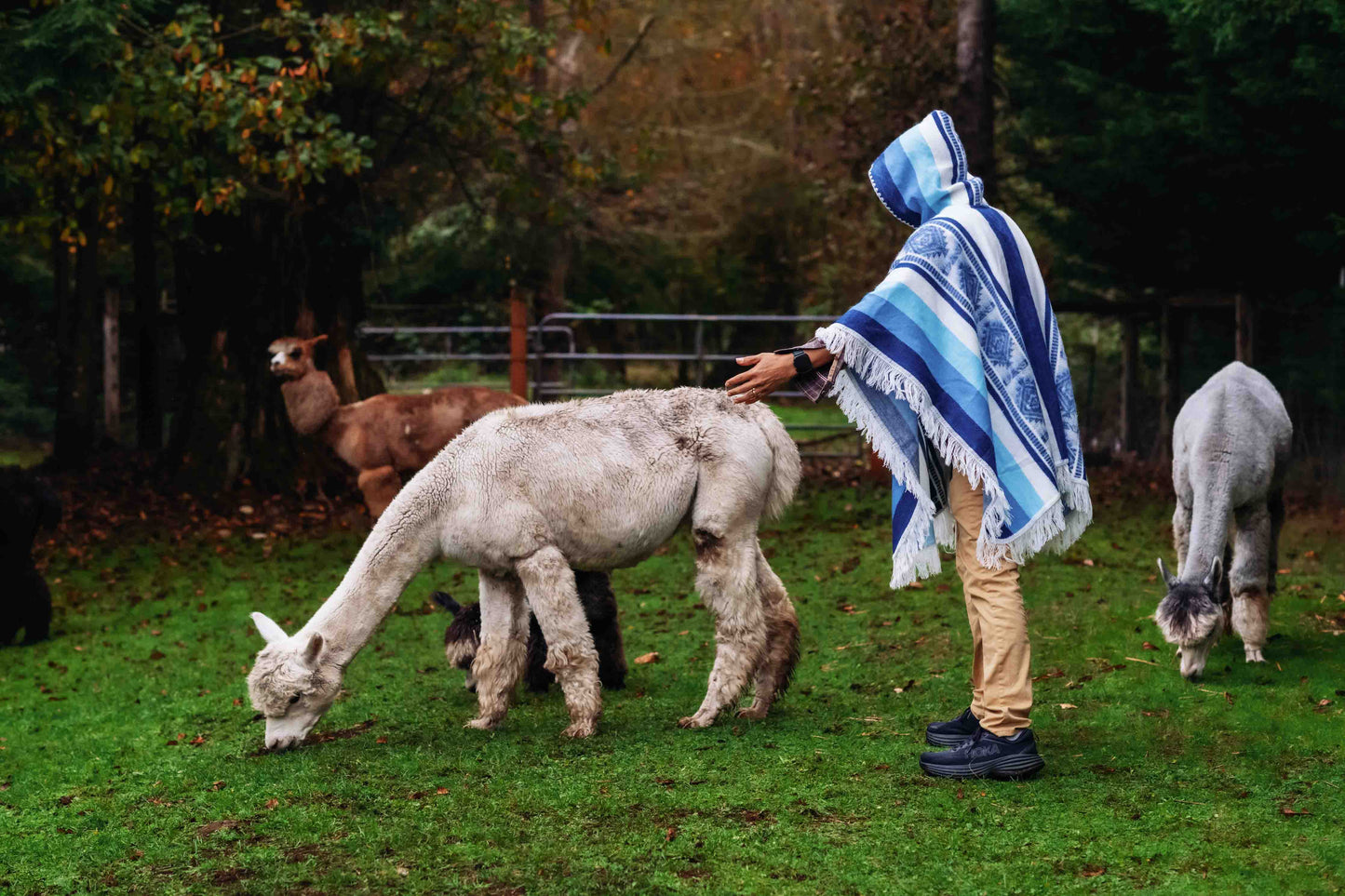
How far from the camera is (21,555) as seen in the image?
9156mm

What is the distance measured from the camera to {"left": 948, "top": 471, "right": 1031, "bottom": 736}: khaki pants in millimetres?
4871

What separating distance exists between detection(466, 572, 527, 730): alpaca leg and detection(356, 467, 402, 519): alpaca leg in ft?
17.5

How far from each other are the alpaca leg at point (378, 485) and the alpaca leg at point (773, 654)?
586cm

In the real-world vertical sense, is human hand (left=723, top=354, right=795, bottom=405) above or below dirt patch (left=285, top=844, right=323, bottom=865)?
above

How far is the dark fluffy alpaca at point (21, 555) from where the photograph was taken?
905cm

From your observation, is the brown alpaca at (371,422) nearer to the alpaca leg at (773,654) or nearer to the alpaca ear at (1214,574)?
the alpaca leg at (773,654)

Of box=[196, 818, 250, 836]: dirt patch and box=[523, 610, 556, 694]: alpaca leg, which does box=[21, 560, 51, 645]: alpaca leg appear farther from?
box=[196, 818, 250, 836]: dirt patch

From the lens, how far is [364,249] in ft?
50.0

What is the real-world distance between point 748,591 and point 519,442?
4.07 feet

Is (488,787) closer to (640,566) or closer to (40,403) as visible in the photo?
(640,566)

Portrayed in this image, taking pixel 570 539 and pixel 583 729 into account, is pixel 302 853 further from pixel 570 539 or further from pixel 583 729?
pixel 570 539

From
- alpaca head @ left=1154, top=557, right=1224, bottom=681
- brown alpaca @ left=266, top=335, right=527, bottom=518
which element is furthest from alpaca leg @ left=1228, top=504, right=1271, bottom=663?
brown alpaca @ left=266, top=335, right=527, bottom=518

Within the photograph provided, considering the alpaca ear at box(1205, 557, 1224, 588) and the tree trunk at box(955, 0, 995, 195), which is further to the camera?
the tree trunk at box(955, 0, 995, 195)

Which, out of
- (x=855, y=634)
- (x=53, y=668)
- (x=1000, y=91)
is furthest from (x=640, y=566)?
(x=1000, y=91)
